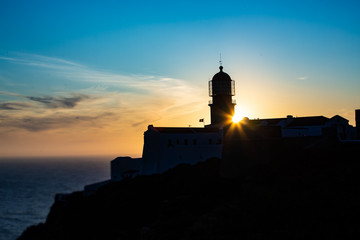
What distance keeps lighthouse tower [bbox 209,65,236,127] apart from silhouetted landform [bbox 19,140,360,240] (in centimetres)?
1165

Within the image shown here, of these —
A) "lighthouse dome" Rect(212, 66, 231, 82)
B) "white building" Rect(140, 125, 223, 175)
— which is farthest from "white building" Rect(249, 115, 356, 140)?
"white building" Rect(140, 125, 223, 175)

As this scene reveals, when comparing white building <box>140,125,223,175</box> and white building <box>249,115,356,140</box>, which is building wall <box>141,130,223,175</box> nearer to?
white building <box>140,125,223,175</box>

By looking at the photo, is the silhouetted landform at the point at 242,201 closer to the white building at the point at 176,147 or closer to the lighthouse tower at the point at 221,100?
the white building at the point at 176,147

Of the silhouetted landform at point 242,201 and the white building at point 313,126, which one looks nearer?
the silhouetted landform at point 242,201

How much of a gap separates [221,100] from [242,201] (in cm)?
2461

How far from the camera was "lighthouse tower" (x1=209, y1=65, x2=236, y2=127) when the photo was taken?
176 feet

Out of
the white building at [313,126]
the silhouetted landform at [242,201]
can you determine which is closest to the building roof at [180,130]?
the silhouetted landform at [242,201]

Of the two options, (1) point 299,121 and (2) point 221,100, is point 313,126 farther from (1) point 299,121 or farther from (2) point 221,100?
(2) point 221,100

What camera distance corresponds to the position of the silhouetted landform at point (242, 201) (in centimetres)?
2723

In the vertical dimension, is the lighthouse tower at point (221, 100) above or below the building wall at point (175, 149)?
above

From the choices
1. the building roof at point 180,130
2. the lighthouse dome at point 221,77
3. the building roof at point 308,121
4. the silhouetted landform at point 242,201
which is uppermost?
the lighthouse dome at point 221,77

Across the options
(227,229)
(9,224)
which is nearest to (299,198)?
(227,229)

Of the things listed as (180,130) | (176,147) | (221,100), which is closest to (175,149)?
(176,147)

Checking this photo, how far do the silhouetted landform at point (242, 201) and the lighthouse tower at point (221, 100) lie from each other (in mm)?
11652
